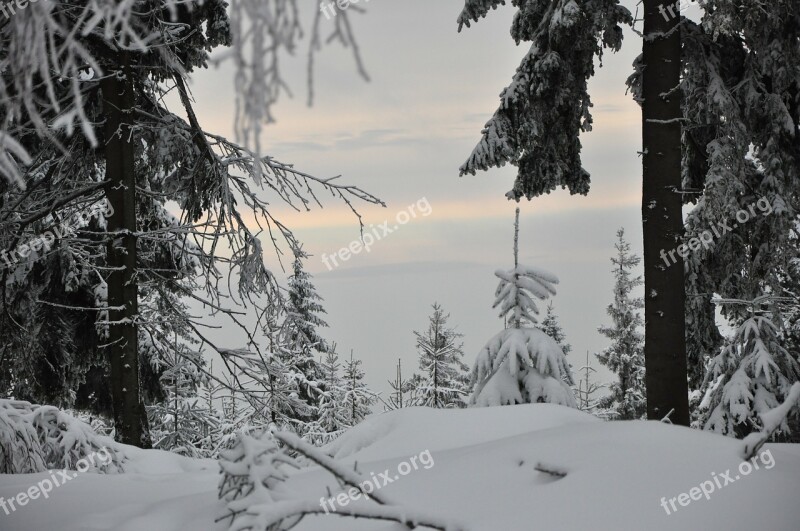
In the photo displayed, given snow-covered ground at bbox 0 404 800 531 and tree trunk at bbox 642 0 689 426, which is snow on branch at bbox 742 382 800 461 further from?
tree trunk at bbox 642 0 689 426

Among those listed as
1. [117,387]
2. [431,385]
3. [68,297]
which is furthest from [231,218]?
[431,385]

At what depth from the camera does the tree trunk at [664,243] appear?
745 centimetres

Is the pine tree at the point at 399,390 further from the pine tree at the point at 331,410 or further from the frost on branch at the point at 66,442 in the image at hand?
the frost on branch at the point at 66,442

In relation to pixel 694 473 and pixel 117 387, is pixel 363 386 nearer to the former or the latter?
pixel 117 387

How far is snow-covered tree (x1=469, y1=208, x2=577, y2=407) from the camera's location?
7.63 m

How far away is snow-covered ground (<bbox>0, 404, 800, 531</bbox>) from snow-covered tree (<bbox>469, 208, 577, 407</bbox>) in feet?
13.4

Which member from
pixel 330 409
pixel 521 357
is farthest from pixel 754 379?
pixel 330 409

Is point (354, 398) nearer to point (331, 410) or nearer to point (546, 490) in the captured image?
point (331, 410)

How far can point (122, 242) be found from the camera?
24.6 ft

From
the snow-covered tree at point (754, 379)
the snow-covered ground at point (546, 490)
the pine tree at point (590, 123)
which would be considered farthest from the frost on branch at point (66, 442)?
the snow-covered tree at point (754, 379)

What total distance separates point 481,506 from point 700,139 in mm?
8883

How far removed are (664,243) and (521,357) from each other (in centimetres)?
200

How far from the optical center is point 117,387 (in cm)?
759

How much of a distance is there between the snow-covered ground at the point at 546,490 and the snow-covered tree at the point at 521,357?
4093 millimetres
